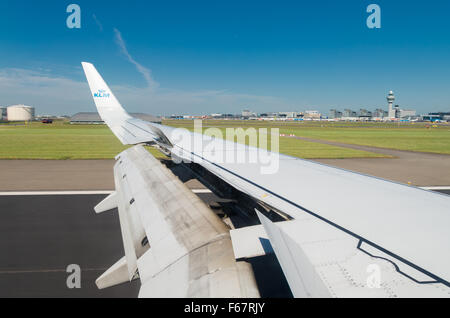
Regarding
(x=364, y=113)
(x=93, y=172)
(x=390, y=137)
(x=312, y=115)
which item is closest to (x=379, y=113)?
(x=364, y=113)

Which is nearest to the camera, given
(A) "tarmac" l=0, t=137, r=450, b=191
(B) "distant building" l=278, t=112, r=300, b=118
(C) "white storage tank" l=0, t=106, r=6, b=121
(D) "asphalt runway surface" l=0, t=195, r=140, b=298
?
(D) "asphalt runway surface" l=0, t=195, r=140, b=298

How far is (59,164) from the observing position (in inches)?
467

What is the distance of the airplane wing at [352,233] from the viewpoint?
3.48 feet

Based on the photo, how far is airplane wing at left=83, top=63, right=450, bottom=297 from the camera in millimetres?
1061

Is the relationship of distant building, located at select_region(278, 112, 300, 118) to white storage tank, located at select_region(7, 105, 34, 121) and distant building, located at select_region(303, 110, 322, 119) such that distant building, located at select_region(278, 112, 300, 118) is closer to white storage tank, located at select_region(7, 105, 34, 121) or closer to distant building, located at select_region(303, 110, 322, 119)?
distant building, located at select_region(303, 110, 322, 119)

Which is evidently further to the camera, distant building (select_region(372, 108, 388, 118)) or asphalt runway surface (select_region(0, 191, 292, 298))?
distant building (select_region(372, 108, 388, 118))

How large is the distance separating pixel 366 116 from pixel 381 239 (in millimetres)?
182707

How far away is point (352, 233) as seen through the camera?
4.59ft

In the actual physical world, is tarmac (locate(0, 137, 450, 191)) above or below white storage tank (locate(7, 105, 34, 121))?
below

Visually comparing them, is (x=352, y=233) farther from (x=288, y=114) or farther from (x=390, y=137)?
(x=288, y=114)

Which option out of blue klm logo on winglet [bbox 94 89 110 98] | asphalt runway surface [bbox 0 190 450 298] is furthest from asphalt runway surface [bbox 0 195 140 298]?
blue klm logo on winglet [bbox 94 89 110 98]

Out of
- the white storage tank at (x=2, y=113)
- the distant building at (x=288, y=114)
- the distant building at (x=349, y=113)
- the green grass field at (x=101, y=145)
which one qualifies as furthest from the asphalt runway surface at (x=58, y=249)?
the distant building at (x=349, y=113)
